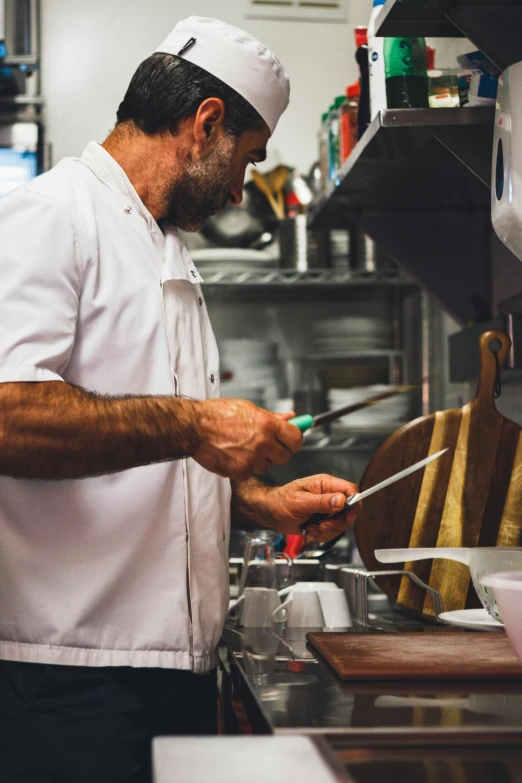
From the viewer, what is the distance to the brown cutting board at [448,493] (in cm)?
144

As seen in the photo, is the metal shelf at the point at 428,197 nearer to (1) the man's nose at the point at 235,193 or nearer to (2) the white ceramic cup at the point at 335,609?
(1) the man's nose at the point at 235,193

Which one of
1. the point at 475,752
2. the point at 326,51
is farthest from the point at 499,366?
the point at 326,51

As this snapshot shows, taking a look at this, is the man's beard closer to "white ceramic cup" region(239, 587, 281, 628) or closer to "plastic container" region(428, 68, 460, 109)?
"plastic container" region(428, 68, 460, 109)

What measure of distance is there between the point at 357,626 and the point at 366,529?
0.53 feet

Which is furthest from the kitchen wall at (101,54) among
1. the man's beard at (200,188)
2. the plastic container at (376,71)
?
the man's beard at (200,188)

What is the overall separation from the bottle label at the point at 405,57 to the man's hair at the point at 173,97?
0.75ft

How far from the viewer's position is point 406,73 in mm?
1383

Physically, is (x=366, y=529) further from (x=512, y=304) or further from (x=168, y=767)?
(x=168, y=767)

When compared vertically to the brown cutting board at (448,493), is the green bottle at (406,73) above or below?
above

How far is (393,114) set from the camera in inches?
51.1

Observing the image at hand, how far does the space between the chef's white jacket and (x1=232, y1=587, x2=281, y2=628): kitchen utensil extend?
0.52ft

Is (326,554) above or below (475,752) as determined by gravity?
below

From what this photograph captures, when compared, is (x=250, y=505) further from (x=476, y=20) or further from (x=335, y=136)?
(x=335, y=136)

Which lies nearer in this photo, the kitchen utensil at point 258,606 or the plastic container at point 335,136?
the kitchen utensil at point 258,606
